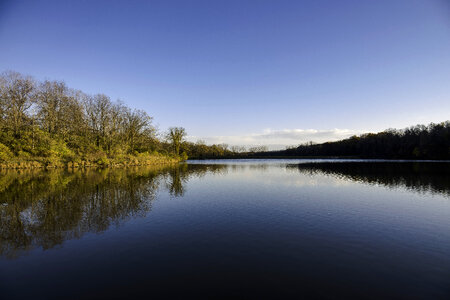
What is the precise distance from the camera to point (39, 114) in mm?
46281

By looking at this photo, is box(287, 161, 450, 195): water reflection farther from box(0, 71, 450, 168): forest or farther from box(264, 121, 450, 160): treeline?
box(264, 121, 450, 160): treeline

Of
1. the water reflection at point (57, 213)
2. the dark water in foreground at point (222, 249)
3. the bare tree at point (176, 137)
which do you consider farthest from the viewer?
the bare tree at point (176, 137)

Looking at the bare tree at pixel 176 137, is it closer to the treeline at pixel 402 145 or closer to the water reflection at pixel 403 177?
the water reflection at pixel 403 177

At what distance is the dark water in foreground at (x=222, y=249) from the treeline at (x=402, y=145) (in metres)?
101

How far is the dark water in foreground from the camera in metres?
5.82

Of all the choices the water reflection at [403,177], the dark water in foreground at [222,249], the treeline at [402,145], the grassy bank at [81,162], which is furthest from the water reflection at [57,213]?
the treeline at [402,145]

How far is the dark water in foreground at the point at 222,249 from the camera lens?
19.1 feet

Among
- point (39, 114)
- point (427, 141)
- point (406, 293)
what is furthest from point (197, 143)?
point (406, 293)

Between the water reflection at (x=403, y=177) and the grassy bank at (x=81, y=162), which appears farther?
the grassy bank at (x=81, y=162)

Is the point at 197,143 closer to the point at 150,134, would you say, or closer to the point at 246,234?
the point at 150,134

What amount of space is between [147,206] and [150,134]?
56.4 meters

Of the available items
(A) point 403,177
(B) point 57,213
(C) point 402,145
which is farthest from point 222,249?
(C) point 402,145

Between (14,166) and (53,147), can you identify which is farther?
(53,147)

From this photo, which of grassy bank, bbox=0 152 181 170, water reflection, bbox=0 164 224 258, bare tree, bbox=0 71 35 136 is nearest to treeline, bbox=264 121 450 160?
grassy bank, bbox=0 152 181 170
